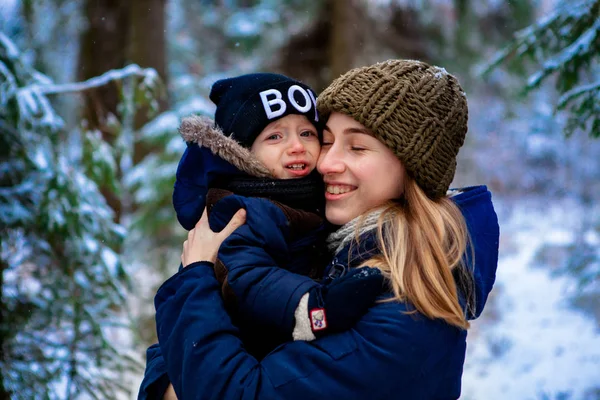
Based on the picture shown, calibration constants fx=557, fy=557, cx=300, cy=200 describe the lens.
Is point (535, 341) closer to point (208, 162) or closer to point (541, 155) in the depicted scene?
point (541, 155)

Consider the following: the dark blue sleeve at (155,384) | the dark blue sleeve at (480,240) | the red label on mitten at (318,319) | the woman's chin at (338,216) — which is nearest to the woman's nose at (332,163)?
the woman's chin at (338,216)

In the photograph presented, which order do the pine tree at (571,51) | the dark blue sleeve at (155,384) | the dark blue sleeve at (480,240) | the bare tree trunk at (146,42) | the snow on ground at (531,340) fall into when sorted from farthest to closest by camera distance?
the bare tree trunk at (146,42)
the snow on ground at (531,340)
the pine tree at (571,51)
the dark blue sleeve at (155,384)
the dark blue sleeve at (480,240)

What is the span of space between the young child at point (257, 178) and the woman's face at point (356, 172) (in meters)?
0.16

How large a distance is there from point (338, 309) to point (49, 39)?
14249mm

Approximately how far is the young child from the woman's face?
16cm

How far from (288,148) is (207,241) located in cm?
55

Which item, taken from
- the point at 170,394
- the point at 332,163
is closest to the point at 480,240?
the point at 332,163

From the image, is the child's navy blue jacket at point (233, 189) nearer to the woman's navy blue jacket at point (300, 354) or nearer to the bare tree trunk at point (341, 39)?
the woman's navy blue jacket at point (300, 354)

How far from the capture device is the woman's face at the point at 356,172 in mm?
2191

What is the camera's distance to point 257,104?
247 centimetres

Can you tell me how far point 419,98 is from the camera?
2.13 metres

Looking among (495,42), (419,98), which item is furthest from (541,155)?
(419,98)

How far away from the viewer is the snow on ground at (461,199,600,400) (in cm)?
773

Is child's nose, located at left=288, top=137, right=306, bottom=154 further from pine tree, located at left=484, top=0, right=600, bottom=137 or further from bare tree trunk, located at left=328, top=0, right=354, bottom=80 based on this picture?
bare tree trunk, located at left=328, top=0, right=354, bottom=80
